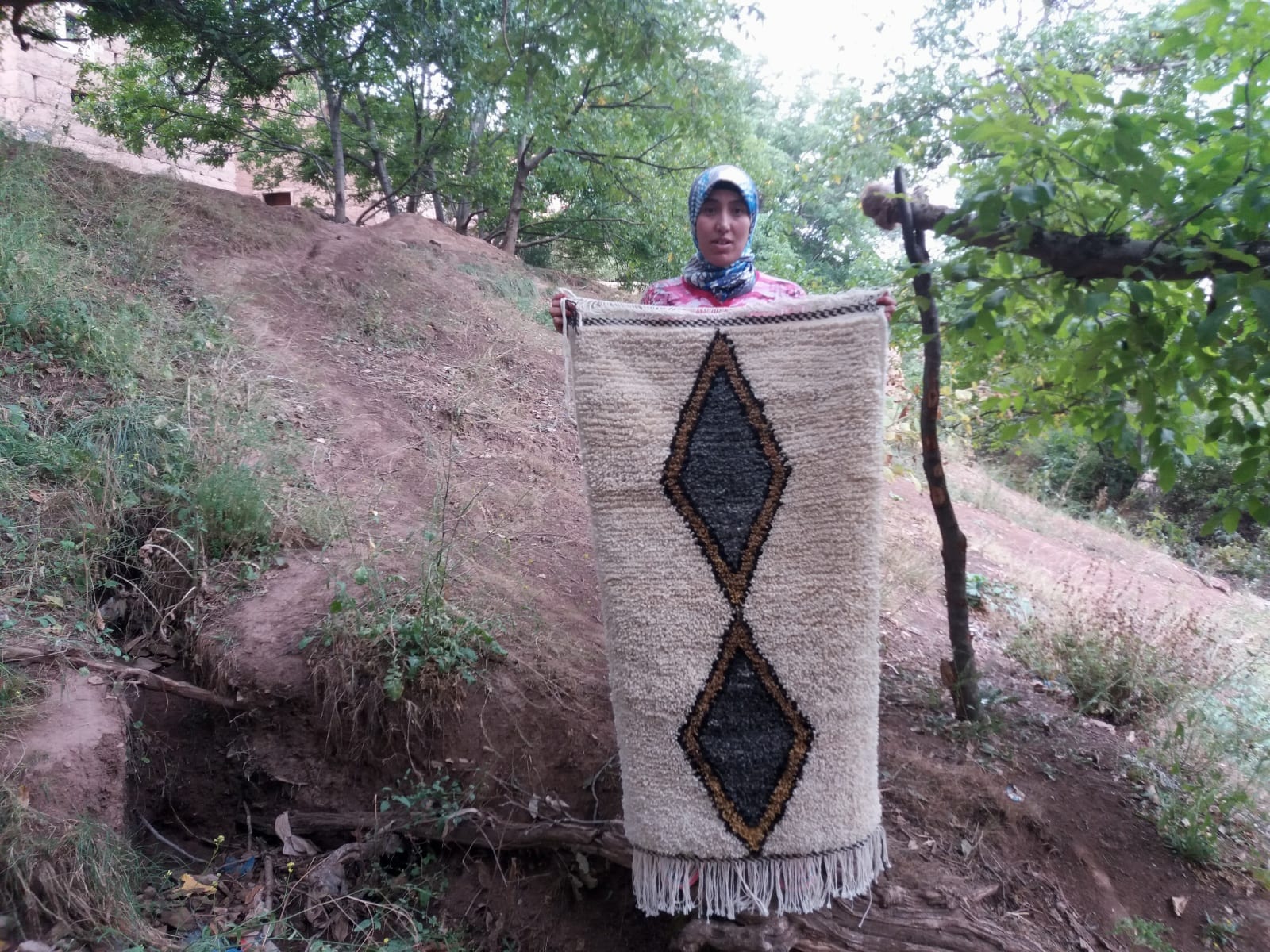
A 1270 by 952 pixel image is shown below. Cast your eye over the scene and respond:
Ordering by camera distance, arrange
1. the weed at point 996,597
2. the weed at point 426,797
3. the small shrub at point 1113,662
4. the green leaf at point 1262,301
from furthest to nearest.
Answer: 1. the weed at point 996,597
2. the small shrub at point 1113,662
3. the weed at point 426,797
4. the green leaf at point 1262,301

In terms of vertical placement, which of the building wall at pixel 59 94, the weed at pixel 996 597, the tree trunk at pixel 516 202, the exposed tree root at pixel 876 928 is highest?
the building wall at pixel 59 94

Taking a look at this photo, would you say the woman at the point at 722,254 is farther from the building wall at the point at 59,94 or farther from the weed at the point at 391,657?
the building wall at the point at 59,94

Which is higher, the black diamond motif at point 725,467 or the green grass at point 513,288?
the green grass at point 513,288

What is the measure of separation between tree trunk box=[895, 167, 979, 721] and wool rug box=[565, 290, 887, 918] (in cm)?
83

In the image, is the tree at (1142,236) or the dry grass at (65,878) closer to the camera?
the tree at (1142,236)

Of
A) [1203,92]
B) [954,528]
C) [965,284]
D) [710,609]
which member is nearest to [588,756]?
[710,609]

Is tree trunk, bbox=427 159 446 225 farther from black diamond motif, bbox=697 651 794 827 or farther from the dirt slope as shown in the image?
black diamond motif, bbox=697 651 794 827

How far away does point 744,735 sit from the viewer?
196 centimetres

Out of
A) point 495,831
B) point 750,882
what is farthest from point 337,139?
point 750,882

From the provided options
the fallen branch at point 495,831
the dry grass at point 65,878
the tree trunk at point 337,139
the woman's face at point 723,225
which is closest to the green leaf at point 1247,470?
the woman's face at point 723,225

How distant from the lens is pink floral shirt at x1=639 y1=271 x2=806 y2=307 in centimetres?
221

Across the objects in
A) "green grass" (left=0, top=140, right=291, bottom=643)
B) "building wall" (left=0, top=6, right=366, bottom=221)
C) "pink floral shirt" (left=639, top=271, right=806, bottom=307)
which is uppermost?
"building wall" (left=0, top=6, right=366, bottom=221)

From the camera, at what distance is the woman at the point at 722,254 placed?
2.15 metres

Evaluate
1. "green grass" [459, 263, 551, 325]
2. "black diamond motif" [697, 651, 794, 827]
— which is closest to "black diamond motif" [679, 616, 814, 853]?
"black diamond motif" [697, 651, 794, 827]
